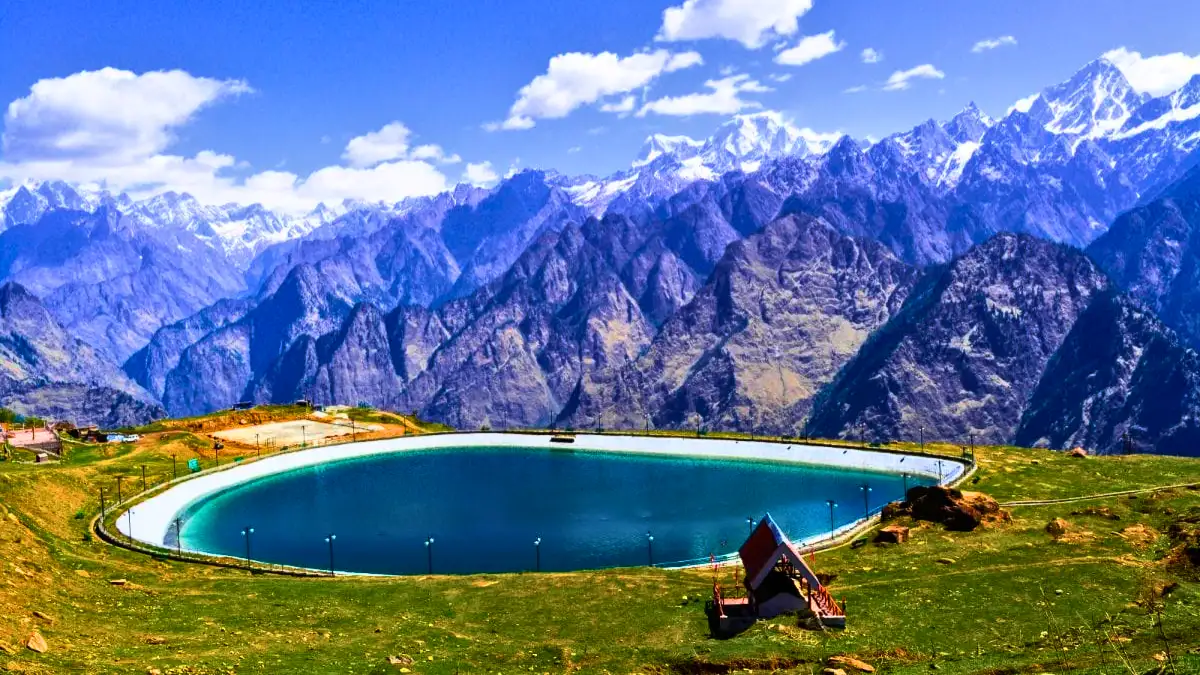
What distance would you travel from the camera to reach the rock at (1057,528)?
70.8 metres

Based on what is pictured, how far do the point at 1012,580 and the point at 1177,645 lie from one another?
19.6 m

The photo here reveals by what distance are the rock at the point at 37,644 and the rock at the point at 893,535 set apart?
205 feet

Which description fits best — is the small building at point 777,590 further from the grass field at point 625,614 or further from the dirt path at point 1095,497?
the dirt path at point 1095,497

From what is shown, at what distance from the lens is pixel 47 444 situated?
525 feet

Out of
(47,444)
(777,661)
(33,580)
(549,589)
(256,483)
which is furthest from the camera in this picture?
(256,483)

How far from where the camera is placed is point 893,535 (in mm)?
77062

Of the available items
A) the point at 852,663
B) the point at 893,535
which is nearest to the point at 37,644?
the point at 852,663

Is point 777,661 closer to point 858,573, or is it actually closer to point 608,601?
point 608,601

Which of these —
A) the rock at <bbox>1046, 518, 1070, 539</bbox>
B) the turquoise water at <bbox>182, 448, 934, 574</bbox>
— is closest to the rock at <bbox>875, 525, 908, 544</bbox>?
the rock at <bbox>1046, 518, 1070, 539</bbox>

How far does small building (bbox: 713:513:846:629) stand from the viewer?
53.2 m

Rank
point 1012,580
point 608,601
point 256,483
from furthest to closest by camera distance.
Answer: point 256,483 < point 608,601 < point 1012,580

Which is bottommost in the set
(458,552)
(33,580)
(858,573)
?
(458,552)

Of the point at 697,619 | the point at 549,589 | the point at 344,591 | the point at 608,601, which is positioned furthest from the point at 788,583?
the point at 344,591

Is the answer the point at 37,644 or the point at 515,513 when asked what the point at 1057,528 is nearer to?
the point at 37,644
